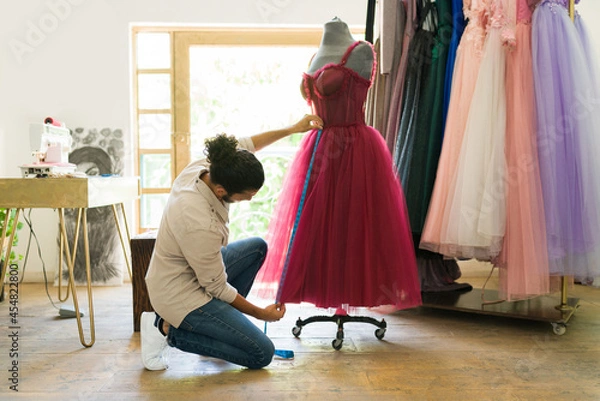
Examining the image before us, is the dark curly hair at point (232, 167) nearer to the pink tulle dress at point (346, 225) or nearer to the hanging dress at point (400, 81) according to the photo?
the pink tulle dress at point (346, 225)

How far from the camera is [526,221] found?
2.45 meters

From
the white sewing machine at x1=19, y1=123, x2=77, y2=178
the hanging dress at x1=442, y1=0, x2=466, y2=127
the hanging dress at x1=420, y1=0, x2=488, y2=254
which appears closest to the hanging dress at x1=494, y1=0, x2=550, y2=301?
the hanging dress at x1=420, y1=0, x2=488, y2=254

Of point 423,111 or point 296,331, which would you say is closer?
point 296,331

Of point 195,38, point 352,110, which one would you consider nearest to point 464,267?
point 352,110

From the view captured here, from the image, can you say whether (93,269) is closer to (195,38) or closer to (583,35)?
(195,38)

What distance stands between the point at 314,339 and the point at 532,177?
3.93ft

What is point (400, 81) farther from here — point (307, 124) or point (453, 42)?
point (307, 124)

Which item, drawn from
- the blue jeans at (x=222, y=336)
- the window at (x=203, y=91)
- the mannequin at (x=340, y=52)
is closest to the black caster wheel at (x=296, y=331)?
the blue jeans at (x=222, y=336)

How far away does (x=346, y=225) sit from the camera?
2.42m

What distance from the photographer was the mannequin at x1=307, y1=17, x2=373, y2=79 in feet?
8.20

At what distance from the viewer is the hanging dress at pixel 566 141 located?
245 cm

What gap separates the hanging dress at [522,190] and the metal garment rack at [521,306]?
31 centimetres

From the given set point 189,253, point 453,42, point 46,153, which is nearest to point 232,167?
point 189,253

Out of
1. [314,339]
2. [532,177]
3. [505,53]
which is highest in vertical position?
[505,53]
